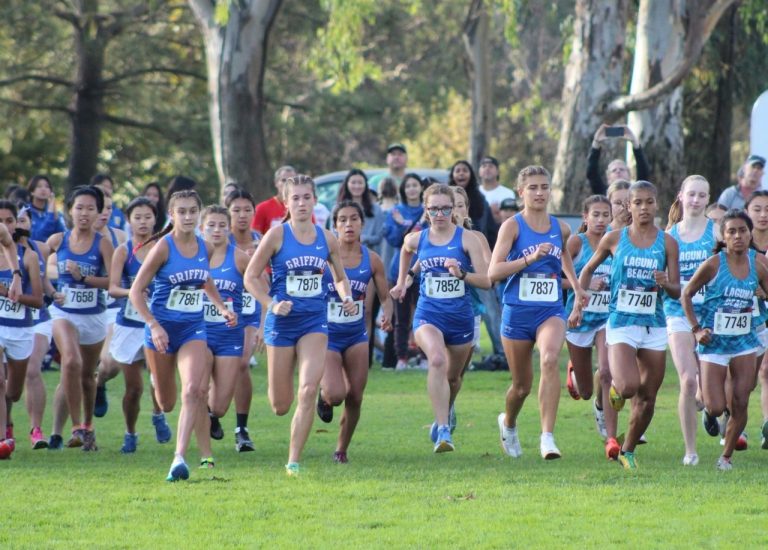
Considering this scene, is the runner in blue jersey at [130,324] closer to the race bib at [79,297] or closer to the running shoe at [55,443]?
the race bib at [79,297]

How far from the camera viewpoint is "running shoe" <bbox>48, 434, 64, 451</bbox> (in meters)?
12.3

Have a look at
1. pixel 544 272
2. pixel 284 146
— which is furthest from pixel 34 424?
pixel 284 146

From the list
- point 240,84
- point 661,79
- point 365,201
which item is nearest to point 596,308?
point 365,201

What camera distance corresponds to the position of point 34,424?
491 inches

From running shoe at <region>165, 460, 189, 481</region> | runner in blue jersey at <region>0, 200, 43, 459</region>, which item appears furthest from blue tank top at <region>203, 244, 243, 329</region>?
running shoe at <region>165, 460, 189, 481</region>

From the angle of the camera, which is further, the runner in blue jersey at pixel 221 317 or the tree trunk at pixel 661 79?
the tree trunk at pixel 661 79

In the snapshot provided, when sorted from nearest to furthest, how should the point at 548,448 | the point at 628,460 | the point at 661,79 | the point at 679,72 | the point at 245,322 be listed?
the point at 628,460, the point at 548,448, the point at 245,322, the point at 679,72, the point at 661,79

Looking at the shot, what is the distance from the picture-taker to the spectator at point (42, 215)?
17750 millimetres

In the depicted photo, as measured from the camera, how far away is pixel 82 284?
1241 cm

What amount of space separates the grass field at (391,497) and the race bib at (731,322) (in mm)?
945

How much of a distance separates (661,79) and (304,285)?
1330cm

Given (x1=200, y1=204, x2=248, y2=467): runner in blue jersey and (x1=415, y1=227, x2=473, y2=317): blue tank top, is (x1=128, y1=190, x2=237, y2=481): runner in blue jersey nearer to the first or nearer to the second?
(x1=200, y1=204, x2=248, y2=467): runner in blue jersey

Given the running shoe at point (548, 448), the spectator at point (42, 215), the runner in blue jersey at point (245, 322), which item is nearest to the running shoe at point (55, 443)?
the runner in blue jersey at point (245, 322)

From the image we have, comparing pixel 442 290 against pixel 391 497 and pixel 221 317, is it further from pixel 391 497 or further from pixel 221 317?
pixel 391 497
